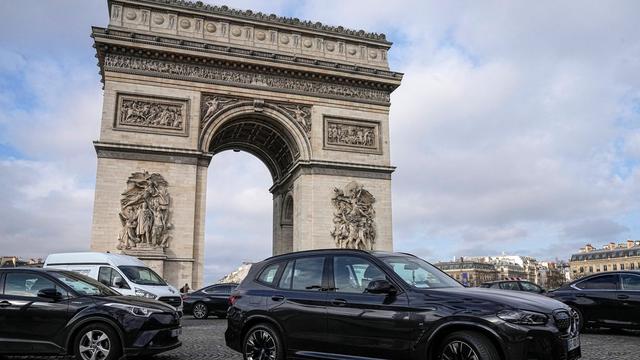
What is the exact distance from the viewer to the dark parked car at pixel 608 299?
11859 mm

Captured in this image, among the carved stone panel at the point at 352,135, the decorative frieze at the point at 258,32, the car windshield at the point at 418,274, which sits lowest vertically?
the car windshield at the point at 418,274

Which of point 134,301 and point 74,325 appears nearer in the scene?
point 74,325

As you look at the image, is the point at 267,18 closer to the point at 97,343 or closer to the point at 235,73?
the point at 235,73

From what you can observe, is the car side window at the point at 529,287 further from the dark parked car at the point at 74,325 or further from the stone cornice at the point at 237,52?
the stone cornice at the point at 237,52

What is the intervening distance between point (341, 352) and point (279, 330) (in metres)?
1.02

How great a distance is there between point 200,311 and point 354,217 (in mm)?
10312

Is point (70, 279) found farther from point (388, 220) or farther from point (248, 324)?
point (388, 220)

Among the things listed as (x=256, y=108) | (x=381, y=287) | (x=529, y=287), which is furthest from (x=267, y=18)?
(x=381, y=287)

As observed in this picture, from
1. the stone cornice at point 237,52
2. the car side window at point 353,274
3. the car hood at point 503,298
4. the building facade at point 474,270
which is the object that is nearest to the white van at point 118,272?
the car side window at point 353,274

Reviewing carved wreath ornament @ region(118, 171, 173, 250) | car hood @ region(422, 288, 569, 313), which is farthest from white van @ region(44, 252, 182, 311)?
car hood @ region(422, 288, 569, 313)

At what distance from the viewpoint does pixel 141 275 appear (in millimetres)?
16203

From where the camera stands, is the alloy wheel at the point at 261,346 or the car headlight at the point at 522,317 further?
the alloy wheel at the point at 261,346

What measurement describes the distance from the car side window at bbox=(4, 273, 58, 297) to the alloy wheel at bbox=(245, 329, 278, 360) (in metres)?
2.94

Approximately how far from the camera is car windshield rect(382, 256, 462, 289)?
6.33m
